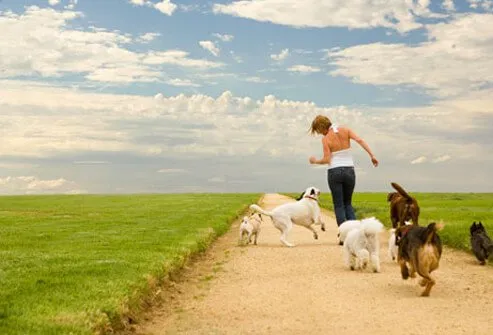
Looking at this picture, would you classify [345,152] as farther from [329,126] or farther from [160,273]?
[160,273]

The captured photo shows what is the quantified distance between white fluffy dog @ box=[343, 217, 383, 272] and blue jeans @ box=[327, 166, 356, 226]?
10.7 feet

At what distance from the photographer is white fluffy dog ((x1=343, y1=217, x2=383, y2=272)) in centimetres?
1197

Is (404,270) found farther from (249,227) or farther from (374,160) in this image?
(249,227)

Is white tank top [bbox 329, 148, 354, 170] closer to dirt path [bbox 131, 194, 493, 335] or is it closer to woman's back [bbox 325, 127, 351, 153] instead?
woman's back [bbox 325, 127, 351, 153]

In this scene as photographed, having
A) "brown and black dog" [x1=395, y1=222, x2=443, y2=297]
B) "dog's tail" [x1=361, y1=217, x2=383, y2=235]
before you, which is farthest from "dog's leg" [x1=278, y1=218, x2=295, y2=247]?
"brown and black dog" [x1=395, y1=222, x2=443, y2=297]

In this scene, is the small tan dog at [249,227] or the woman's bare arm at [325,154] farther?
the small tan dog at [249,227]

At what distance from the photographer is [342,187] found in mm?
16391

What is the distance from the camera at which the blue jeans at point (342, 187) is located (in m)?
16.2

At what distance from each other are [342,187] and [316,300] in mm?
6631

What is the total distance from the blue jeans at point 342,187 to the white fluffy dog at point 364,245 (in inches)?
128

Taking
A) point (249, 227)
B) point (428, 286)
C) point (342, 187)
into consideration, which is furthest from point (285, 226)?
point (428, 286)

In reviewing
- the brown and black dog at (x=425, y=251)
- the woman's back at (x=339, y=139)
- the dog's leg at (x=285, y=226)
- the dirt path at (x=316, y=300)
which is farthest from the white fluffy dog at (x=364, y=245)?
the dog's leg at (x=285, y=226)

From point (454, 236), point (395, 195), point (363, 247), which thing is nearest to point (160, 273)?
point (363, 247)

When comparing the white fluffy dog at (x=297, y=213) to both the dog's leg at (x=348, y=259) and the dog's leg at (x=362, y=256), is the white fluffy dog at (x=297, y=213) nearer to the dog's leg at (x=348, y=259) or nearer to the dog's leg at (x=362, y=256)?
the dog's leg at (x=348, y=259)
